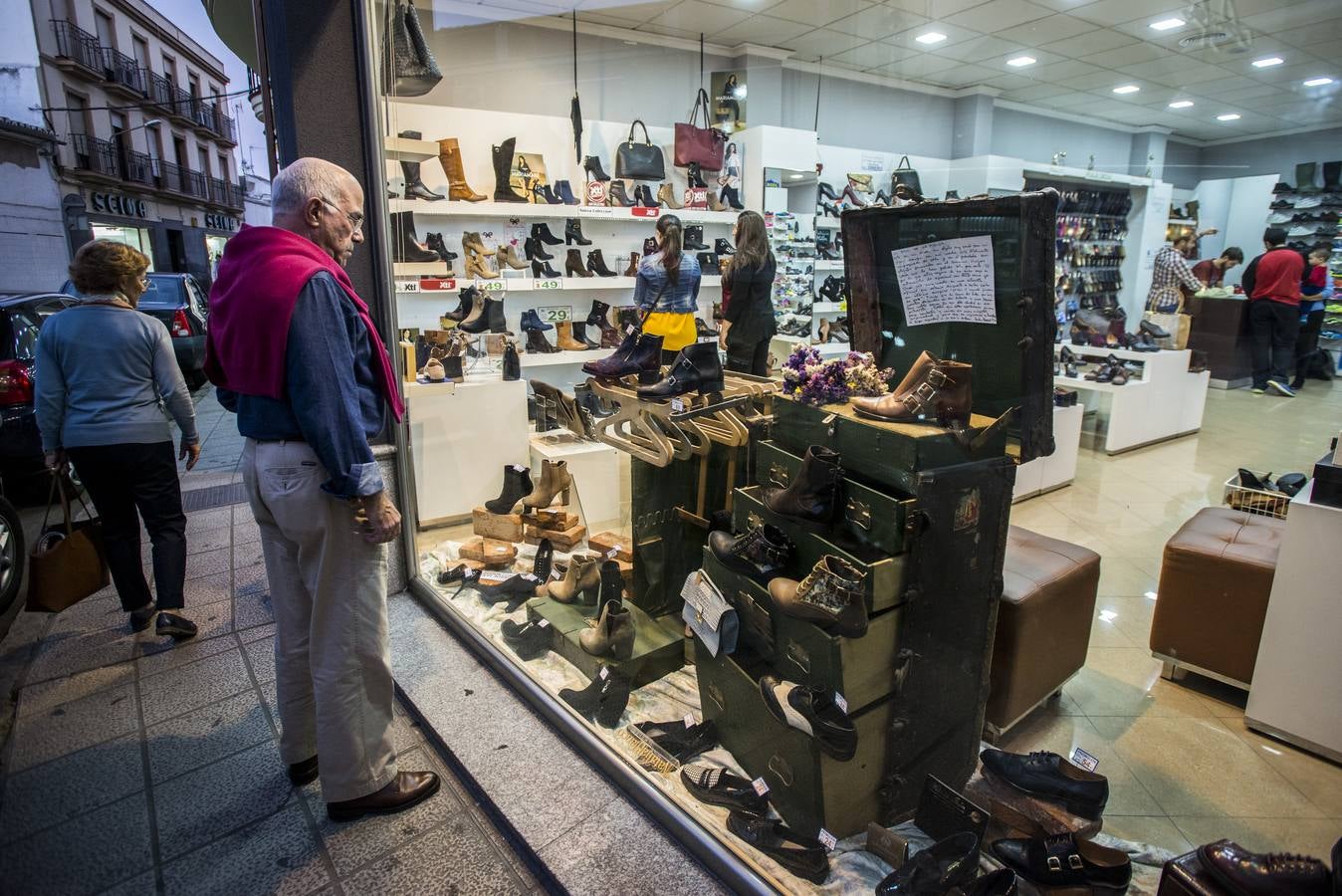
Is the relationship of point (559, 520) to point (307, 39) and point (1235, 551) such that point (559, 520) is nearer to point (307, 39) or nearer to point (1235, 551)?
point (307, 39)

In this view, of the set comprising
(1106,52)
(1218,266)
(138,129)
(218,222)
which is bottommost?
(1218,266)

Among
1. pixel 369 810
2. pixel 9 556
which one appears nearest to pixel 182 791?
pixel 369 810

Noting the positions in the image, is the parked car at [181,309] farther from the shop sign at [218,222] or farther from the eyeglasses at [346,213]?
the eyeglasses at [346,213]

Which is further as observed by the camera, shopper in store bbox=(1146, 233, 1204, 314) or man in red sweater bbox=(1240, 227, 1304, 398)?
shopper in store bbox=(1146, 233, 1204, 314)

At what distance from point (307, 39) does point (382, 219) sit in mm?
705

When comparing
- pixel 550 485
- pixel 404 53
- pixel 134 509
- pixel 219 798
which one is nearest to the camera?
pixel 219 798

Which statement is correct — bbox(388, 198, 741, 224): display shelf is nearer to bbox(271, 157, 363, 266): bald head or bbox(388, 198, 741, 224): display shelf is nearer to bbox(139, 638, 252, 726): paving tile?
bbox(271, 157, 363, 266): bald head

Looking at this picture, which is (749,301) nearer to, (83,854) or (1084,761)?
(1084,761)

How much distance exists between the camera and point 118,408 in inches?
107

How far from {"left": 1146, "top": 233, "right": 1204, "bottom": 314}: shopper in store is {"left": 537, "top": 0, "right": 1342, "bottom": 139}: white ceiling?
12.9 inches

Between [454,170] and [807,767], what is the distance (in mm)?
3939

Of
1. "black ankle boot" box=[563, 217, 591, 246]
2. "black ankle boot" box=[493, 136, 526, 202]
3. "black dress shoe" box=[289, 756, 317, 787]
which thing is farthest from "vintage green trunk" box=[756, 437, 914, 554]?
"black ankle boot" box=[493, 136, 526, 202]

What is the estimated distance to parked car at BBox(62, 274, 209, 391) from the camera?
5.21 metres

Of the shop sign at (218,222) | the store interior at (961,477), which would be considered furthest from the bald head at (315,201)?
the shop sign at (218,222)
